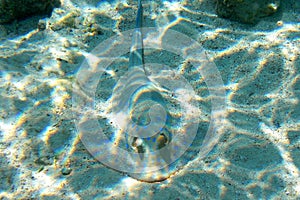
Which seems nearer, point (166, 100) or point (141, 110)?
point (141, 110)

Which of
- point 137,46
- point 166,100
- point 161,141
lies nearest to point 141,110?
point 161,141

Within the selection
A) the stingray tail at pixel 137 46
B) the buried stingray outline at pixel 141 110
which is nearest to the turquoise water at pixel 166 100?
the buried stingray outline at pixel 141 110

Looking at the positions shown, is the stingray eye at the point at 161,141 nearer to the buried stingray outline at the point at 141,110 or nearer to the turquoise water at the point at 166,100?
the buried stingray outline at the point at 141,110

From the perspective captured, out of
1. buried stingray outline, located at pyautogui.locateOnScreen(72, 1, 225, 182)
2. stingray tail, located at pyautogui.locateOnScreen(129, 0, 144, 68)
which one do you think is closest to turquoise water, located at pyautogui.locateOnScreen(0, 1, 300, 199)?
buried stingray outline, located at pyautogui.locateOnScreen(72, 1, 225, 182)

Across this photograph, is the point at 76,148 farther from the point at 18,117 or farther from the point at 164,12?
the point at 164,12

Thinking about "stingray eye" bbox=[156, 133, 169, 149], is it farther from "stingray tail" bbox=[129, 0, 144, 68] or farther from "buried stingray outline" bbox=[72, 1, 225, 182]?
"stingray tail" bbox=[129, 0, 144, 68]

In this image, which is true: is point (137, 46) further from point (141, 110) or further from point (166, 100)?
point (141, 110)

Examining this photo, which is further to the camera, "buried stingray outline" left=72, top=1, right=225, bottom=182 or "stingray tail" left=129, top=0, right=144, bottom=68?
"stingray tail" left=129, top=0, right=144, bottom=68

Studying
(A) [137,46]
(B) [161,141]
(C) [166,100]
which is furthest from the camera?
(A) [137,46]

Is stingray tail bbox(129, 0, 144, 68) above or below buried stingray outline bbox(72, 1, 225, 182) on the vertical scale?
above
